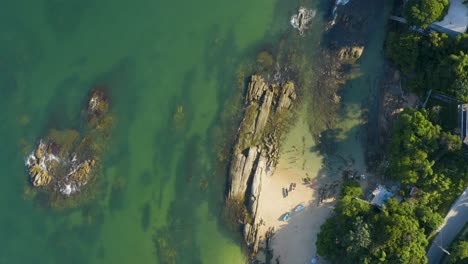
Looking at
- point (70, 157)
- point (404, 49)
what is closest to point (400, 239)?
point (404, 49)

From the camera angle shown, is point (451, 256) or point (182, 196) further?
point (182, 196)

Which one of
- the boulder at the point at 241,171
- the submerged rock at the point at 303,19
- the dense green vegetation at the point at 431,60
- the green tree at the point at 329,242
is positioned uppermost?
the submerged rock at the point at 303,19

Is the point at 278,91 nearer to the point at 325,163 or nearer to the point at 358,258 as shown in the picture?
the point at 325,163

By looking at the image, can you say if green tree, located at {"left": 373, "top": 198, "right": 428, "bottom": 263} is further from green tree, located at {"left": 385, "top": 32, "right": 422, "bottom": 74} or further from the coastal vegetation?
green tree, located at {"left": 385, "top": 32, "right": 422, "bottom": 74}

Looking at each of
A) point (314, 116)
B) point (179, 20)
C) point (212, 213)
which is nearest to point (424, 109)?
point (314, 116)

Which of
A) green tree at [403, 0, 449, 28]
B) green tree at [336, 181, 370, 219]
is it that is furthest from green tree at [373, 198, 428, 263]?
green tree at [403, 0, 449, 28]

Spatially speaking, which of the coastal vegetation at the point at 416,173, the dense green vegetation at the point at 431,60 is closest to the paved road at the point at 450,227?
the coastal vegetation at the point at 416,173

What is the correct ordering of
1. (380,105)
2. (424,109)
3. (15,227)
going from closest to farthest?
(424,109) < (380,105) < (15,227)

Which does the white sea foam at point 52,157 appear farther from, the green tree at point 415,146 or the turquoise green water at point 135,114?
the green tree at point 415,146
